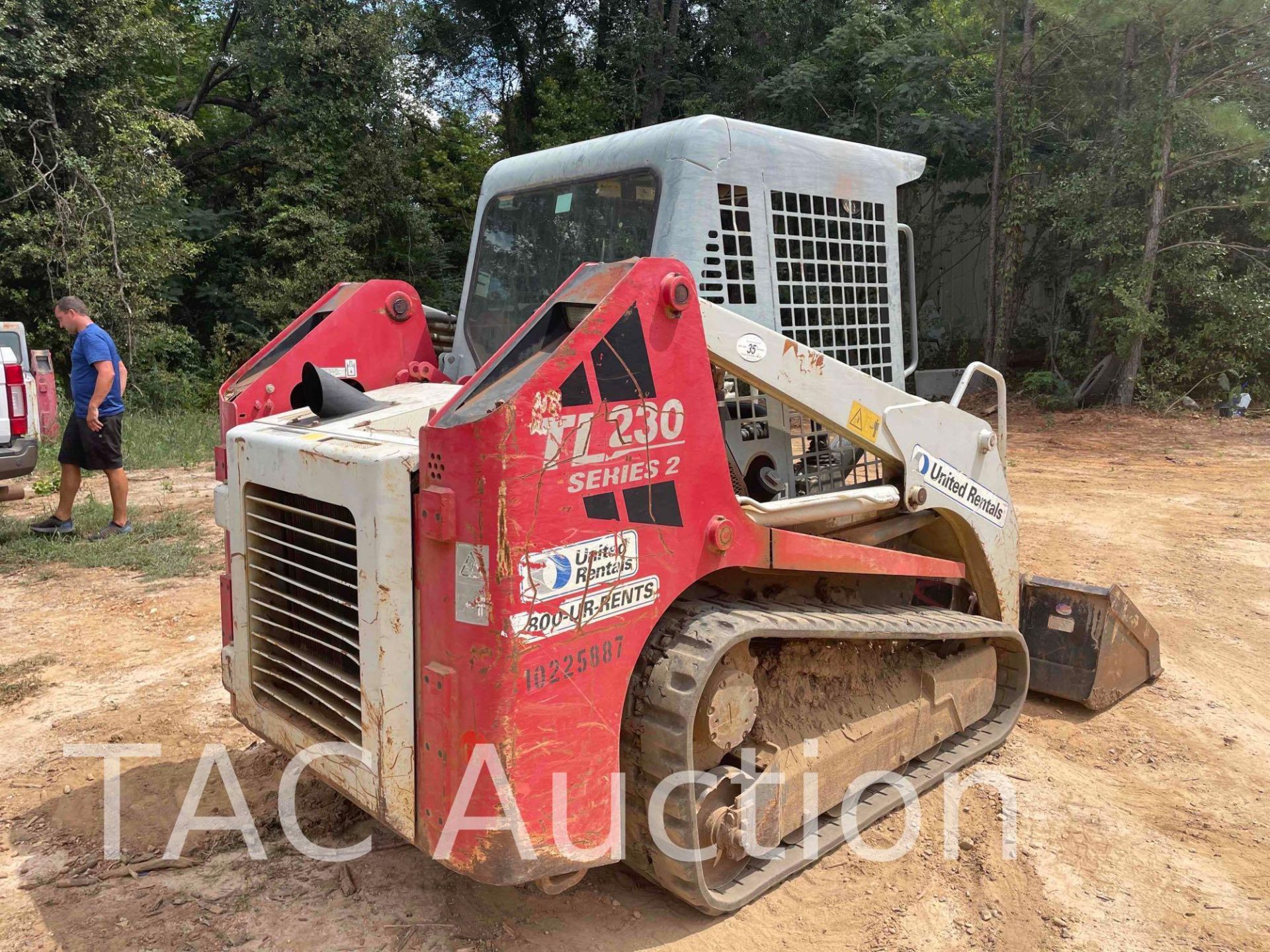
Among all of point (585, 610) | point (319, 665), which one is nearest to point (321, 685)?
point (319, 665)

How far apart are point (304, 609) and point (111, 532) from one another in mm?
5442

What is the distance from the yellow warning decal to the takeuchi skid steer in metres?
0.02

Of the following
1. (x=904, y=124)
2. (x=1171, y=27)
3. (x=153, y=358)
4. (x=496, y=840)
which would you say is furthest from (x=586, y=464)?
(x=904, y=124)

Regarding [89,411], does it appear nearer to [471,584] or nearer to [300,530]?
[300,530]

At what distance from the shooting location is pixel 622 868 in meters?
3.08

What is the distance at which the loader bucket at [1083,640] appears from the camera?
4539mm

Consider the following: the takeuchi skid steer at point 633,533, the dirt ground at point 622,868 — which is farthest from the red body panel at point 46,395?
the takeuchi skid steer at point 633,533

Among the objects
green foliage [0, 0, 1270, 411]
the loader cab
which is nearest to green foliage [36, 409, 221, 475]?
green foliage [0, 0, 1270, 411]

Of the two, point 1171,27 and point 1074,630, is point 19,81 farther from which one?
point 1171,27

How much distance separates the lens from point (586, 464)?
2.34 m

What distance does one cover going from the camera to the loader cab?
3166 millimetres

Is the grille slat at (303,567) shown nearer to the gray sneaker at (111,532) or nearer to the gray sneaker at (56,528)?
the gray sneaker at (111,532)

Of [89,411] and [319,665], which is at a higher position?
[89,411]

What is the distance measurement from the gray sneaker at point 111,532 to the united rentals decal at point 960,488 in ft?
20.5
